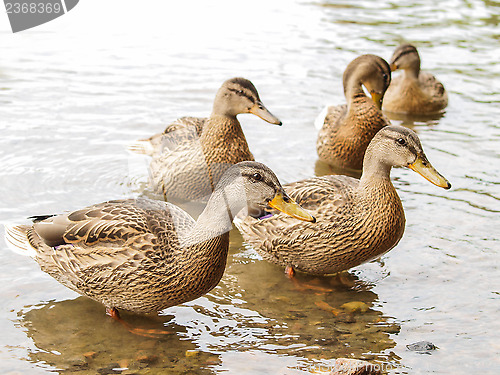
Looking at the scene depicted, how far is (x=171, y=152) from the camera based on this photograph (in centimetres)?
676

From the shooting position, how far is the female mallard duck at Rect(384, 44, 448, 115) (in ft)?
30.4

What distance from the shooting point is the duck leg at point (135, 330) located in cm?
477

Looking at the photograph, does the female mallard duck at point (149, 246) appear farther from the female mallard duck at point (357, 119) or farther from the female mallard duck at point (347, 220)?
the female mallard duck at point (357, 119)

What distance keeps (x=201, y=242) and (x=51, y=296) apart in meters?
1.26

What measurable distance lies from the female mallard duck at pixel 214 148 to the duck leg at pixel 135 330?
186 cm

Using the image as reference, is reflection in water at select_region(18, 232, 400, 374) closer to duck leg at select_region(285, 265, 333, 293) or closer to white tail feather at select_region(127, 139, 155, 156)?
duck leg at select_region(285, 265, 333, 293)

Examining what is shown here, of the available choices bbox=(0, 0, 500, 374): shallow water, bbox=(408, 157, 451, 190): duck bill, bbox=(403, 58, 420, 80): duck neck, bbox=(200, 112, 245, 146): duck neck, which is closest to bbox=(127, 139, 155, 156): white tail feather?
bbox=(0, 0, 500, 374): shallow water

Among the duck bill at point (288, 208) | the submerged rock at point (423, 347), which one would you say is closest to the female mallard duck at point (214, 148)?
the duck bill at point (288, 208)

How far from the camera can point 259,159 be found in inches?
297

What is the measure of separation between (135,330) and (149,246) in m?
0.60

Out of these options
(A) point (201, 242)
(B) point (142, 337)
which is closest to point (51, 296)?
(B) point (142, 337)

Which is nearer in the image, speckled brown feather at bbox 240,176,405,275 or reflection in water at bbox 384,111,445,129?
speckled brown feather at bbox 240,176,405,275

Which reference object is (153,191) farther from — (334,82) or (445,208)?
(334,82)

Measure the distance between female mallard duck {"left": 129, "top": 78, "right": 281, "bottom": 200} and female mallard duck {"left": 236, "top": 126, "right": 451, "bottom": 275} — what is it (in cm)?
102
